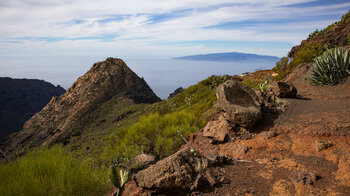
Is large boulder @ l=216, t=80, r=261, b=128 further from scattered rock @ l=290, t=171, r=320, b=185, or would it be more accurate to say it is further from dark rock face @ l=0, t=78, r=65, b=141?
dark rock face @ l=0, t=78, r=65, b=141

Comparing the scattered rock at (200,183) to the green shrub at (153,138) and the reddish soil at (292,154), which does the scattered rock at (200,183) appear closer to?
the reddish soil at (292,154)

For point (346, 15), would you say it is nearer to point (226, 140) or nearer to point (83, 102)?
point (226, 140)

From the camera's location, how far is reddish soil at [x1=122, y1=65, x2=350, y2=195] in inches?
107

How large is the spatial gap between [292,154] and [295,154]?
5 cm

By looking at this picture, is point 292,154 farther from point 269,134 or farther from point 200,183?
point 200,183

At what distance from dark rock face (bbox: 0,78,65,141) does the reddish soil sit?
84.9 metres

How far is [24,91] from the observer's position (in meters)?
92.4

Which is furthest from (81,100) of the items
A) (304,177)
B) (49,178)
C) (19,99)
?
(19,99)

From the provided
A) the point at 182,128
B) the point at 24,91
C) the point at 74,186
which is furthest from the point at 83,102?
the point at 24,91

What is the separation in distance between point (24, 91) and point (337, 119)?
4369 inches

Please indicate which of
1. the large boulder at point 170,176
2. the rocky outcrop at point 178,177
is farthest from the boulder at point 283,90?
the large boulder at point 170,176

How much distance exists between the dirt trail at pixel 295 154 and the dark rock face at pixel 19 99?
84968mm

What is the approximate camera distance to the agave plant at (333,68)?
26.6 ft

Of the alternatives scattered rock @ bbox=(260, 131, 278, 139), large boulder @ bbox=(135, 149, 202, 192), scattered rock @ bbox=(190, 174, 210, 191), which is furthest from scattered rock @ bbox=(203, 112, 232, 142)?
scattered rock @ bbox=(190, 174, 210, 191)
